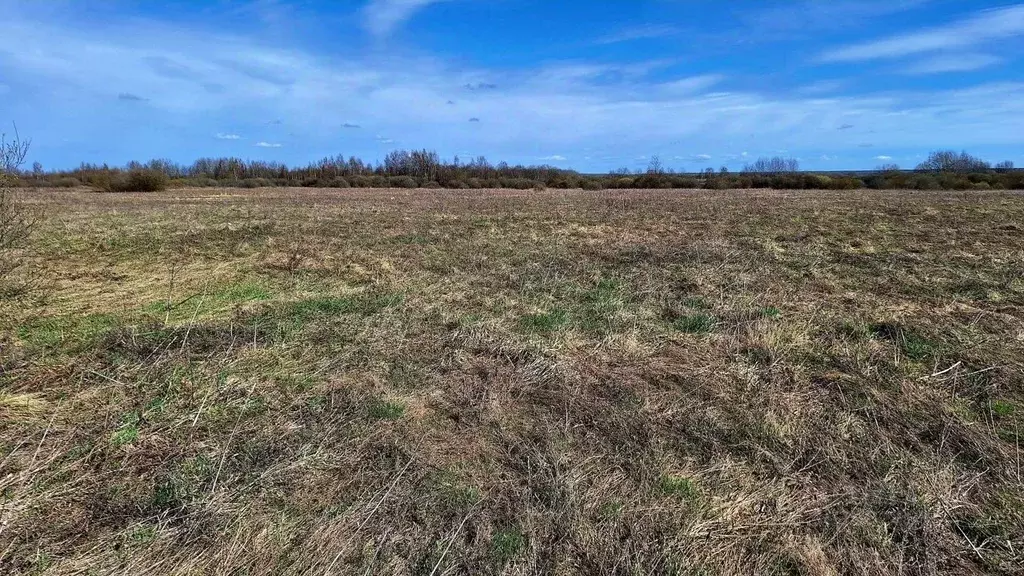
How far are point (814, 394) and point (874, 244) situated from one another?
32.6 ft

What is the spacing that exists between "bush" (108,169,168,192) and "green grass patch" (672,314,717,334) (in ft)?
188

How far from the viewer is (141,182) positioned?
4984 cm

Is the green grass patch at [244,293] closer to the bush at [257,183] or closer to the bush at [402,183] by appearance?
the bush at [402,183]

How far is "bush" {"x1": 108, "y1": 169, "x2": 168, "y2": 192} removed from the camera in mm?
49938

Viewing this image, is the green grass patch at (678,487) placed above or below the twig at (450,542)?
above

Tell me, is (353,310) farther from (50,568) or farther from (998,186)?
(998,186)

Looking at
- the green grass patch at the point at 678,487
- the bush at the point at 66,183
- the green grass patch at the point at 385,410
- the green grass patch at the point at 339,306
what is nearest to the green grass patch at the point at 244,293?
the green grass patch at the point at 339,306

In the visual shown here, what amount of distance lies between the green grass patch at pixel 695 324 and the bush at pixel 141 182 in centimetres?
5717

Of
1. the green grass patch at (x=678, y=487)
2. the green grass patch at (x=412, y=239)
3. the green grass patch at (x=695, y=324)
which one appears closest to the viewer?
the green grass patch at (x=678, y=487)

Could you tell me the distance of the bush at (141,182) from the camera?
4994 cm

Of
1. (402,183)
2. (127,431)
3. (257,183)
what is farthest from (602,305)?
(257,183)

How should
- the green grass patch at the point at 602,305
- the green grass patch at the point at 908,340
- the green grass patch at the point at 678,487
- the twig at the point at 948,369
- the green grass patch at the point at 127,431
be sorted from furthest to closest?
1. the green grass patch at the point at 602,305
2. the green grass patch at the point at 908,340
3. the twig at the point at 948,369
4. the green grass patch at the point at 127,431
5. the green grass patch at the point at 678,487

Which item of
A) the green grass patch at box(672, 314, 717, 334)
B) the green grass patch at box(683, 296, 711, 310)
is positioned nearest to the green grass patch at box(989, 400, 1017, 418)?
the green grass patch at box(672, 314, 717, 334)

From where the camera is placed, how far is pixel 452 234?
1502 cm
